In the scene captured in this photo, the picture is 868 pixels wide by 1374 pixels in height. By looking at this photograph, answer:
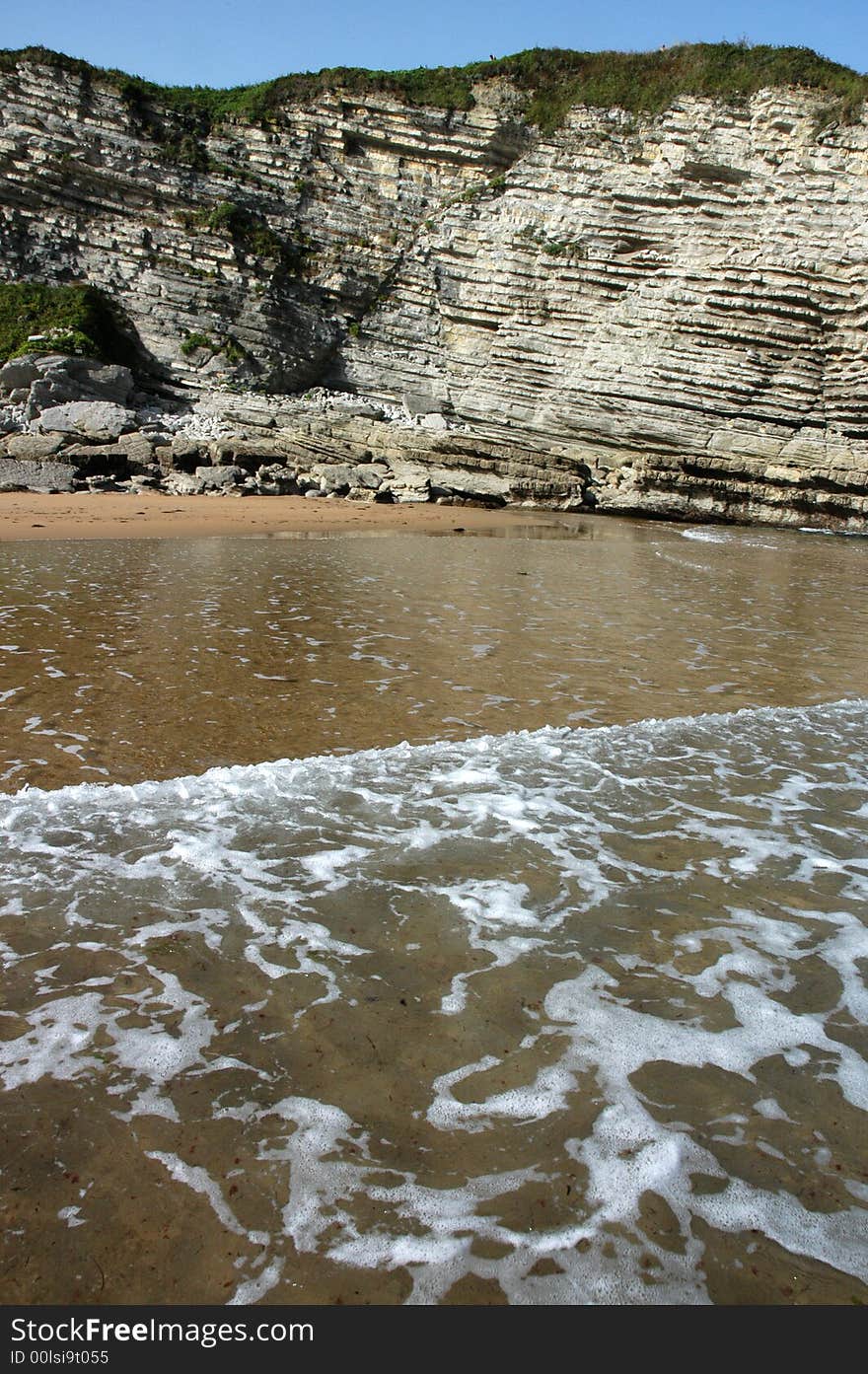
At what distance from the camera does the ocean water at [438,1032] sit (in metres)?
1.64

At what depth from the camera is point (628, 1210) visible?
68.8 inches

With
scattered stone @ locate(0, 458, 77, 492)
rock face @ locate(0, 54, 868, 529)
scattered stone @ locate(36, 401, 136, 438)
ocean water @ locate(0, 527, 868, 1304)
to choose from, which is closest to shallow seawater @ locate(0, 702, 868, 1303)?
ocean water @ locate(0, 527, 868, 1304)

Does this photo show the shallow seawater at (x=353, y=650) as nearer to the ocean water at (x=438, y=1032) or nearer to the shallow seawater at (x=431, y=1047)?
the ocean water at (x=438, y=1032)

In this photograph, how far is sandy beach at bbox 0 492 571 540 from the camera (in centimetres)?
1402

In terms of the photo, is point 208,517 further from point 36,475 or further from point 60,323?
point 60,323

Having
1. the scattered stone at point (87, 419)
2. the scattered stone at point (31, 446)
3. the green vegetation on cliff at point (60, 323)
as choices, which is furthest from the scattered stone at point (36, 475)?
the green vegetation on cliff at point (60, 323)

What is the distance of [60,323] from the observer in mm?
24438

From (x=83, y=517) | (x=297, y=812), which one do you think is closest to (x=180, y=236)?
(x=83, y=517)

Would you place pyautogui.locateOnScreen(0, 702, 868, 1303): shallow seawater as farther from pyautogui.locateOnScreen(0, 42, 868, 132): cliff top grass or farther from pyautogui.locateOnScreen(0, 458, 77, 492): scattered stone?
pyautogui.locateOnScreen(0, 42, 868, 132): cliff top grass

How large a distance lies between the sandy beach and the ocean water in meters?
11.1

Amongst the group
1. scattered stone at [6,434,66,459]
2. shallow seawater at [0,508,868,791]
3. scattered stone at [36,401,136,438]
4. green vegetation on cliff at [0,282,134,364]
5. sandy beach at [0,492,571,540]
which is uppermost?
green vegetation on cliff at [0,282,134,364]

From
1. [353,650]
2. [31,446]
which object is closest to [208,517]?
[31,446]

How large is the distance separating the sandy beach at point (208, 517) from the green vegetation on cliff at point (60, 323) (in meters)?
8.91
